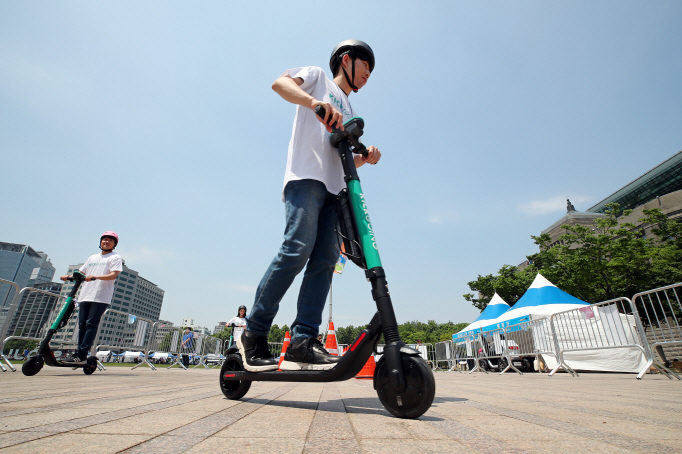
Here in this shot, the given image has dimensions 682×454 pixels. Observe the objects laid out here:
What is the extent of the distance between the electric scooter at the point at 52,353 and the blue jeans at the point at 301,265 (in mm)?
4444

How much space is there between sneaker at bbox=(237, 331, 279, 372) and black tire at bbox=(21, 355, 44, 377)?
4246mm

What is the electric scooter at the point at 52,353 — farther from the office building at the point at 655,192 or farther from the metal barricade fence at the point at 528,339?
the office building at the point at 655,192

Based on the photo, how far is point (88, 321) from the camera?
17.7 ft

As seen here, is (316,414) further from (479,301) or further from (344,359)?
(479,301)

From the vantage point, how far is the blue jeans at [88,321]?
17.4 ft

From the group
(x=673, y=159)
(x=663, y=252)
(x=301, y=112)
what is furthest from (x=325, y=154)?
(x=673, y=159)

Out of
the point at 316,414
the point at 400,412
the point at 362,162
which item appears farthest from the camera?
the point at 362,162

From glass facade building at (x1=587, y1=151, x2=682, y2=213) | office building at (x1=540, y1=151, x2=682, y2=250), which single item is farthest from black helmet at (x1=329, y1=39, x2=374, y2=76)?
glass facade building at (x1=587, y1=151, x2=682, y2=213)

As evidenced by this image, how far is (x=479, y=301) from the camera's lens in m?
30.0

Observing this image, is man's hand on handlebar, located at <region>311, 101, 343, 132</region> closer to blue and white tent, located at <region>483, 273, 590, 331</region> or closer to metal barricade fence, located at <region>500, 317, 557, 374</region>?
metal barricade fence, located at <region>500, 317, 557, 374</region>

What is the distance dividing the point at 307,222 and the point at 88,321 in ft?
17.4

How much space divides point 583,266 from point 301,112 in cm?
2319

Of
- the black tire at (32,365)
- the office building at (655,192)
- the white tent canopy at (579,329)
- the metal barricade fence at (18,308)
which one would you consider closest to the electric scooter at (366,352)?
the black tire at (32,365)

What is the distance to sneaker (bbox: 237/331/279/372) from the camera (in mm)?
2012
